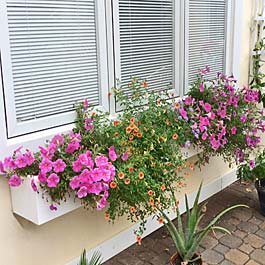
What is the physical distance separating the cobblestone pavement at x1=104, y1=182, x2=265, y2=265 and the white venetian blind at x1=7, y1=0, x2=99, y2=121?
1116 millimetres

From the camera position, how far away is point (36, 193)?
1.78 m

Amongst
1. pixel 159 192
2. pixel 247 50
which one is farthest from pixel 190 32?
pixel 159 192

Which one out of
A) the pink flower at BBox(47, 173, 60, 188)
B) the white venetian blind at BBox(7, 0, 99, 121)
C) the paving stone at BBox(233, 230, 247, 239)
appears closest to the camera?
the pink flower at BBox(47, 173, 60, 188)

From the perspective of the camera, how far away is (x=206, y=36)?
3100 mm

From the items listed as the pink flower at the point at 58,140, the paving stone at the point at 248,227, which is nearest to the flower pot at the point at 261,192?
Answer: the paving stone at the point at 248,227

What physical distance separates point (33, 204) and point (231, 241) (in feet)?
5.16

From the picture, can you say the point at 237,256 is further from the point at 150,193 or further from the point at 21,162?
the point at 21,162

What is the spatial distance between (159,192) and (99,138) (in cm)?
45

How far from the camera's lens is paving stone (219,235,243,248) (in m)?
2.66

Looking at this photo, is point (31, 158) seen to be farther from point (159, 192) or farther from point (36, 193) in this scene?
point (159, 192)

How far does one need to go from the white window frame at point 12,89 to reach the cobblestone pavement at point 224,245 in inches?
41.4

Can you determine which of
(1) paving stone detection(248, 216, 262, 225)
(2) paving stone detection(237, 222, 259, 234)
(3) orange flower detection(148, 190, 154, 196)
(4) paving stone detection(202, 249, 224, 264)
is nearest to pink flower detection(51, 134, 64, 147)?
(3) orange flower detection(148, 190, 154, 196)

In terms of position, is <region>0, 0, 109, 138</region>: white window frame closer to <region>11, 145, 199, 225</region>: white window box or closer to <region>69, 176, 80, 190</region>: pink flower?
<region>11, 145, 199, 225</region>: white window box

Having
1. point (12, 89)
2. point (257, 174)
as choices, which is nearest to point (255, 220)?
point (257, 174)
